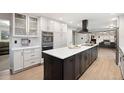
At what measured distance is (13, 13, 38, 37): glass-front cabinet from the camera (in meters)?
3.41

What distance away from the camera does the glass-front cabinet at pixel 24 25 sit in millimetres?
3407

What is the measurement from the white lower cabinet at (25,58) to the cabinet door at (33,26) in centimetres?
66

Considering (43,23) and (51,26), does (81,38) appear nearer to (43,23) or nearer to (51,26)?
(51,26)

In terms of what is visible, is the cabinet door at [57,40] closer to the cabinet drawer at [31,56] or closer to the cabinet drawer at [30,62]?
the cabinet drawer at [31,56]

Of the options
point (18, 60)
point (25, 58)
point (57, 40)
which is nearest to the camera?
point (18, 60)

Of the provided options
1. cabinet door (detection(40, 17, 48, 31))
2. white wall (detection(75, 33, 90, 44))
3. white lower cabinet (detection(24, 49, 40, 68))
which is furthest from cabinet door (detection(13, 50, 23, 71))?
white wall (detection(75, 33, 90, 44))

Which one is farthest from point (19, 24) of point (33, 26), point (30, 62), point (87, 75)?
point (87, 75)

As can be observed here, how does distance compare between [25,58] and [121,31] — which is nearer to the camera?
[25,58]

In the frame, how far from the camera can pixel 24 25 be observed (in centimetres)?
370

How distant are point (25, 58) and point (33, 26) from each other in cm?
130
